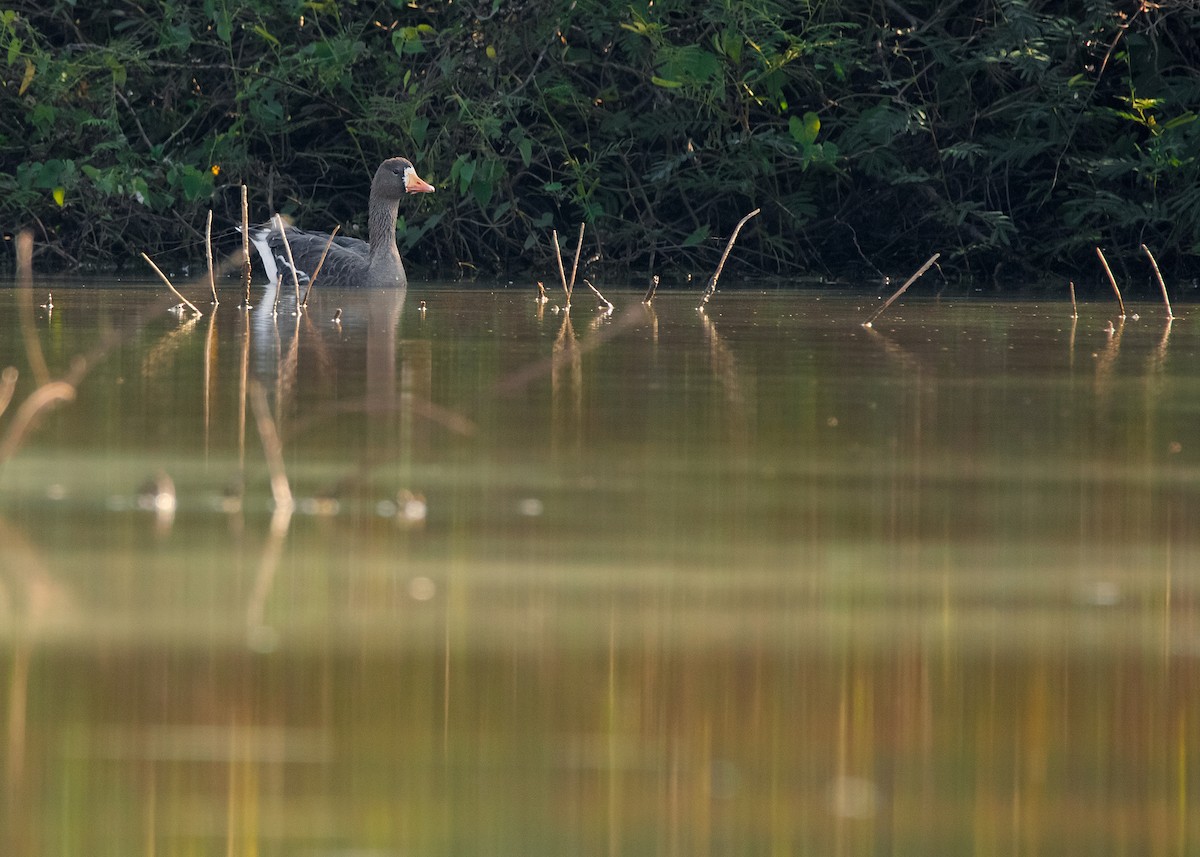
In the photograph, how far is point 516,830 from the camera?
110 inches

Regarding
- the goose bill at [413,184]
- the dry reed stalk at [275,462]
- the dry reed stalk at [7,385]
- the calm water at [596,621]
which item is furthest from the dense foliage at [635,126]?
the dry reed stalk at [275,462]

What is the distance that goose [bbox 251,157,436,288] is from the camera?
51.2 ft

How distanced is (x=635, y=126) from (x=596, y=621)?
13998 millimetres

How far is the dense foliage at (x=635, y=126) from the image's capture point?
16.7 m

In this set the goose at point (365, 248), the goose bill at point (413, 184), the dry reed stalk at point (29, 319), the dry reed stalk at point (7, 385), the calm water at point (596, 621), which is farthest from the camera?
the goose bill at point (413, 184)

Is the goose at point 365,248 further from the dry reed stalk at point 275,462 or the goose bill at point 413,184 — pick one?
the dry reed stalk at point 275,462

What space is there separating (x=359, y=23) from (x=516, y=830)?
53.2 feet

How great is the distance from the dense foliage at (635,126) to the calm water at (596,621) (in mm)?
9065

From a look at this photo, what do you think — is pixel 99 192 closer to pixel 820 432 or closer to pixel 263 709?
pixel 820 432

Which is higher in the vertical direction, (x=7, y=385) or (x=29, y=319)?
(x=7, y=385)

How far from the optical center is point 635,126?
58.2 ft

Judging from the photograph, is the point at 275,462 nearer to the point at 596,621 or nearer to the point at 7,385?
the point at 596,621

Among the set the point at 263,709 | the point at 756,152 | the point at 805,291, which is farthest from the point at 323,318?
the point at 263,709

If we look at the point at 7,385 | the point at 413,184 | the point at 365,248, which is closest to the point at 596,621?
the point at 7,385
